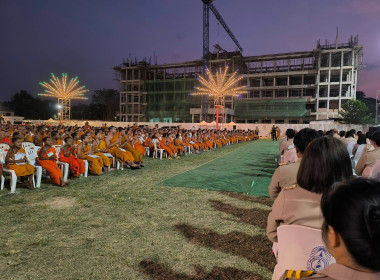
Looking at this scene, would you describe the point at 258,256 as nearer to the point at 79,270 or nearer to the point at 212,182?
the point at 79,270

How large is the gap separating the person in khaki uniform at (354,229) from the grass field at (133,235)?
7.08ft

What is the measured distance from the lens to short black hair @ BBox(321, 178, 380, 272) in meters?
0.83

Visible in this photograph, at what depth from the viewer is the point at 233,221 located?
4.36 meters

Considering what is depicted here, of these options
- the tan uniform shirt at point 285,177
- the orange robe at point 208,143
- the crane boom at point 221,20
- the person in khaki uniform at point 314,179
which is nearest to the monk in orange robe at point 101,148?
the tan uniform shirt at point 285,177

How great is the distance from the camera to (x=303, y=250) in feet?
5.65

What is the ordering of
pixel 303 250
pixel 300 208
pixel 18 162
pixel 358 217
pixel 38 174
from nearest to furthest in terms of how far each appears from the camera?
1. pixel 358 217
2. pixel 303 250
3. pixel 300 208
4. pixel 18 162
5. pixel 38 174

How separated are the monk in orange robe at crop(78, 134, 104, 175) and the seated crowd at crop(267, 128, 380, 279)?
6.25m

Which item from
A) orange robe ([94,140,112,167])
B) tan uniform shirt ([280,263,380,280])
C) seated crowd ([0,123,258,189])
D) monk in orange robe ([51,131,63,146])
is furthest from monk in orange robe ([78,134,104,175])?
tan uniform shirt ([280,263,380,280])

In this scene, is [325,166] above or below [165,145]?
above

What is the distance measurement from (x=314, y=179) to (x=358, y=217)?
994 mm

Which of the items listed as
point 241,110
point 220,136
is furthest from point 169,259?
point 241,110

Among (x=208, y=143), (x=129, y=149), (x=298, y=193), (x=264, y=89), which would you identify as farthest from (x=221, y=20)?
(x=298, y=193)

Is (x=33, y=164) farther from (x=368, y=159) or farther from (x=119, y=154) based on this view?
(x=368, y=159)

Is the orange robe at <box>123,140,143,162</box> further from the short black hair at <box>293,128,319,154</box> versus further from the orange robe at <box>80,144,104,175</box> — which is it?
the short black hair at <box>293,128,319,154</box>
